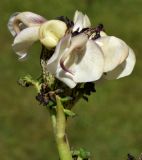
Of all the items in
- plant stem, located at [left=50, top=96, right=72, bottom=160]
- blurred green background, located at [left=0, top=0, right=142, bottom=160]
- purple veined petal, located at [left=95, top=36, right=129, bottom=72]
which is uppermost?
purple veined petal, located at [left=95, top=36, right=129, bottom=72]

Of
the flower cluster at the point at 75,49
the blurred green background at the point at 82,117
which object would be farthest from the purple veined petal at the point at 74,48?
the blurred green background at the point at 82,117

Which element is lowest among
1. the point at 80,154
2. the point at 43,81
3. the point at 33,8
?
the point at 33,8

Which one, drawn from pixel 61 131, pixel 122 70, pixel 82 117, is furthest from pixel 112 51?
pixel 82 117

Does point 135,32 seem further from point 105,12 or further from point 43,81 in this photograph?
point 43,81

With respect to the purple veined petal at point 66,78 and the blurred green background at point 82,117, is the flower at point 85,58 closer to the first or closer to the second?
the purple veined petal at point 66,78

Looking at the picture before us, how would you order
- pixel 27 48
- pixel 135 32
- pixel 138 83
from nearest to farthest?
pixel 27 48, pixel 138 83, pixel 135 32

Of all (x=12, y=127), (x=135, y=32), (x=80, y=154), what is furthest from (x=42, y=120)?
(x=80, y=154)

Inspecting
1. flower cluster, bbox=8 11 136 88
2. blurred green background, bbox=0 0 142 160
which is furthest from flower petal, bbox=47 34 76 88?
blurred green background, bbox=0 0 142 160

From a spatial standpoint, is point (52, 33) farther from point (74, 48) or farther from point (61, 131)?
point (61, 131)

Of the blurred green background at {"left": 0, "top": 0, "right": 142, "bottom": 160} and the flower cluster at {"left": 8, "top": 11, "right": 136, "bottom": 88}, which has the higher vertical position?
the flower cluster at {"left": 8, "top": 11, "right": 136, "bottom": 88}

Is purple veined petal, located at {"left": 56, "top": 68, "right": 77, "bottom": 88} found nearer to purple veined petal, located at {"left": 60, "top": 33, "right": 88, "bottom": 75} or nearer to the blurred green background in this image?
purple veined petal, located at {"left": 60, "top": 33, "right": 88, "bottom": 75}
